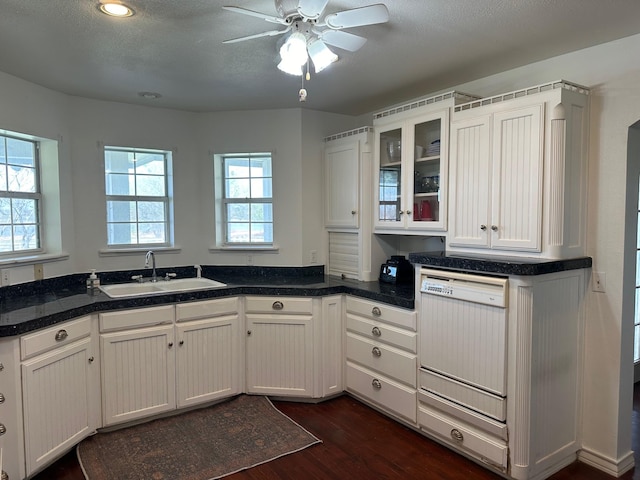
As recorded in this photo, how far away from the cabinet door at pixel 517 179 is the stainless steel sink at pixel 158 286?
6.73ft

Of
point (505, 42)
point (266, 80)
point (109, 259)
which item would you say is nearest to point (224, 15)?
point (266, 80)

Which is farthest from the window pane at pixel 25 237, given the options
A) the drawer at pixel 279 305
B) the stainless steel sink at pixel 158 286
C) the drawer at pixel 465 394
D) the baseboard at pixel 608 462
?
the baseboard at pixel 608 462

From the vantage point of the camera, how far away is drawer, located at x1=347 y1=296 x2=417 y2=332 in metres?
2.84

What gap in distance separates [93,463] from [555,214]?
2.95 m

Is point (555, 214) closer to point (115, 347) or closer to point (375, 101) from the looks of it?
point (375, 101)

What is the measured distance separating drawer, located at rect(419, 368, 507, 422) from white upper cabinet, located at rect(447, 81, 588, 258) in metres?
0.81

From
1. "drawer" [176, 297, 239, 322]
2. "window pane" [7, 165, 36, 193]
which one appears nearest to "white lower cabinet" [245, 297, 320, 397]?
"drawer" [176, 297, 239, 322]

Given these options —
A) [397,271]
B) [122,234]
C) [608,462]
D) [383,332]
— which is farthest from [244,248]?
[608,462]

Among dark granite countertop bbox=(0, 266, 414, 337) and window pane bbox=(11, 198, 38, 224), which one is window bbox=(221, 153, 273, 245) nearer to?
dark granite countertop bbox=(0, 266, 414, 337)

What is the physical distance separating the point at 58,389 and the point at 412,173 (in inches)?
104

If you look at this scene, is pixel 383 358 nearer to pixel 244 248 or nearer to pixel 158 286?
pixel 244 248

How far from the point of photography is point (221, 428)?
2.90 metres

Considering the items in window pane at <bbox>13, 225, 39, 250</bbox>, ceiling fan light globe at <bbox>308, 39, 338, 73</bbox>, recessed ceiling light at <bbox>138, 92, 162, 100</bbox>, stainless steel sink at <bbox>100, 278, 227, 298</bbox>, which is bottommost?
stainless steel sink at <bbox>100, 278, 227, 298</bbox>

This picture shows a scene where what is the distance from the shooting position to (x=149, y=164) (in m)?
3.81
